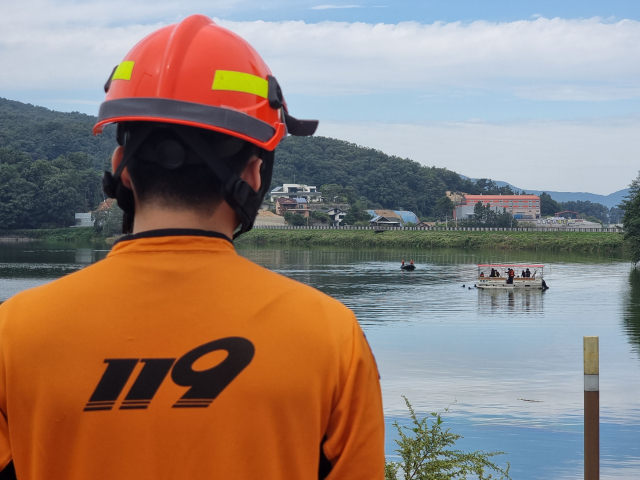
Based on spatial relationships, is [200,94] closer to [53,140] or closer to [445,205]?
[445,205]

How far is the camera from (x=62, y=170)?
301ft

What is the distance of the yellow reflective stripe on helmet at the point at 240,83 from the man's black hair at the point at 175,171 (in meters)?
0.09

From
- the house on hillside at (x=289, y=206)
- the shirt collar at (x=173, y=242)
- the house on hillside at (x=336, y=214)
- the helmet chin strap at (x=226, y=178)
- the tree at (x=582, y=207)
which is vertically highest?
the tree at (x=582, y=207)

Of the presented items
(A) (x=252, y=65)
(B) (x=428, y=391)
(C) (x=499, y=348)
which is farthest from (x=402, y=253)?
(A) (x=252, y=65)

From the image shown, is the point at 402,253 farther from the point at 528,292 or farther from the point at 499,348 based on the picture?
the point at 499,348

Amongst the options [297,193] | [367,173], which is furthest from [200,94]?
[367,173]

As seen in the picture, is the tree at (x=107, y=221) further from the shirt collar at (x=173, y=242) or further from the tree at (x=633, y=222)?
the shirt collar at (x=173, y=242)

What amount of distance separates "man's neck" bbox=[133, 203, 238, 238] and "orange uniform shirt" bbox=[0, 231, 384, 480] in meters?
0.08

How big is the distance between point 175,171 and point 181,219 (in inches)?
3.6

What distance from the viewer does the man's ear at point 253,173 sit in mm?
1365

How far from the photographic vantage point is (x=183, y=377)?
1131 mm

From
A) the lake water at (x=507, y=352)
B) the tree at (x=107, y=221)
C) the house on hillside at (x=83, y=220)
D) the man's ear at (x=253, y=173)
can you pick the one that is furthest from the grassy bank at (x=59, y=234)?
the man's ear at (x=253, y=173)

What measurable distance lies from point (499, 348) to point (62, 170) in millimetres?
83196

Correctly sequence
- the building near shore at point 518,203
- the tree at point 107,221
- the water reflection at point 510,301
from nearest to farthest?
the water reflection at point 510,301 → the tree at point 107,221 → the building near shore at point 518,203
